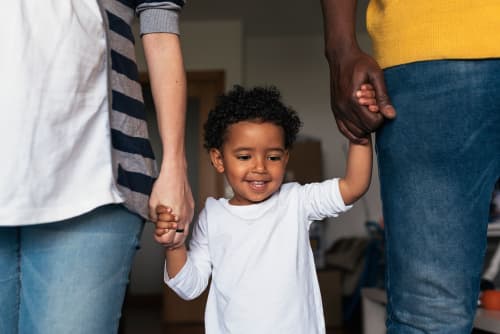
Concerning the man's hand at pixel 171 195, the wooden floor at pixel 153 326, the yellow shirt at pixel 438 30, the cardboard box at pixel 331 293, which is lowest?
the wooden floor at pixel 153 326

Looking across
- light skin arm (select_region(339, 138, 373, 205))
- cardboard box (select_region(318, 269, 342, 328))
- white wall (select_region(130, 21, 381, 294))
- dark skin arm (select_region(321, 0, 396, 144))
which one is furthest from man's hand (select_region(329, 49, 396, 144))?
white wall (select_region(130, 21, 381, 294))

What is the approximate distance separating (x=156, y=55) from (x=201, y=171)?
15.1 feet

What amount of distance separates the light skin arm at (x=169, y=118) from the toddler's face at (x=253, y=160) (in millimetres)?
434

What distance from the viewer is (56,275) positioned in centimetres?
81

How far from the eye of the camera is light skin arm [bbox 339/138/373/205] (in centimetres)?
124

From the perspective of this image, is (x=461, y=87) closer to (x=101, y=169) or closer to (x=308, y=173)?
(x=101, y=169)

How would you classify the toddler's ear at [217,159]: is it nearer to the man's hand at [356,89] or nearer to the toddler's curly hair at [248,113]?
the toddler's curly hair at [248,113]

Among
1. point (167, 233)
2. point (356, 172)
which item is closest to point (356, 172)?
point (356, 172)

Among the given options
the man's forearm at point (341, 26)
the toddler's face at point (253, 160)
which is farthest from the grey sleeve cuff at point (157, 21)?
the toddler's face at point (253, 160)

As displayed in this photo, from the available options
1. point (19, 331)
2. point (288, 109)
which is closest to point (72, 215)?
point (19, 331)

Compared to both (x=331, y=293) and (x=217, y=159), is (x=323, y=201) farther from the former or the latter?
(x=331, y=293)

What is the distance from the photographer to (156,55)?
961mm

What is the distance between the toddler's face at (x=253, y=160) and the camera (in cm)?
139

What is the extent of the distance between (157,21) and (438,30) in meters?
0.42
